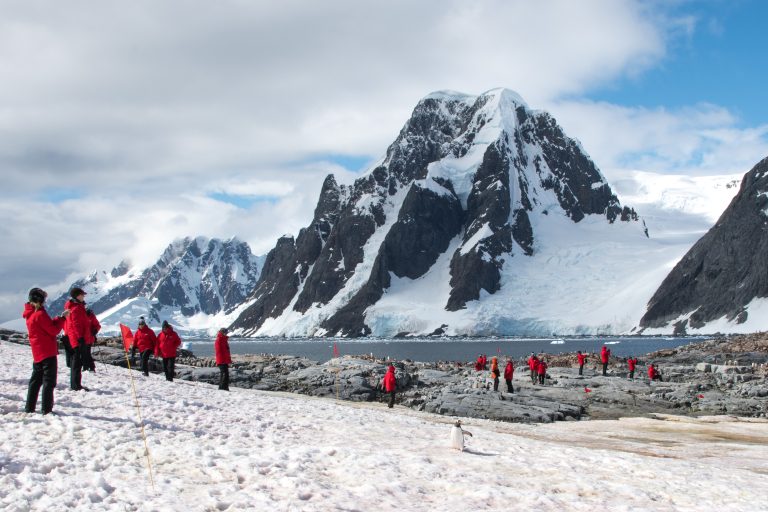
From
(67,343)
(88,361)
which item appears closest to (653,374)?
(88,361)

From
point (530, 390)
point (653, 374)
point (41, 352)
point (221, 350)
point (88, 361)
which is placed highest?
point (41, 352)

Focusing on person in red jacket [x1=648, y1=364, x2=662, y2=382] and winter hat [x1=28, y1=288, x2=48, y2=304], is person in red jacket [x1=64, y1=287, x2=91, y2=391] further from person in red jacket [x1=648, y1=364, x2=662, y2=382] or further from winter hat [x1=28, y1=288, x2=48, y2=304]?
person in red jacket [x1=648, y1=364, x2=662, y2=382]

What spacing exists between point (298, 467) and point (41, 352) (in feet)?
22.1

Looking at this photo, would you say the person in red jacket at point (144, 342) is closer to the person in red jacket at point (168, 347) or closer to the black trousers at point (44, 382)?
the person in red jacket at point (168, 347)

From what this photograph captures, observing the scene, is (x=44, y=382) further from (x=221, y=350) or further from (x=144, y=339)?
(x=144, y=339)

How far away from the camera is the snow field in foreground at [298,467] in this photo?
33.6 feet

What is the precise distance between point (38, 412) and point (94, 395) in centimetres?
356

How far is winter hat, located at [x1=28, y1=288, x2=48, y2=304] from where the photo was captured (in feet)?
48.0

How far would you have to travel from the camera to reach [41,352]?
586 inches

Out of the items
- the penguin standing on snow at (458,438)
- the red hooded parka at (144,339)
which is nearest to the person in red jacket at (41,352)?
the penguin standing on snow at (458,438)

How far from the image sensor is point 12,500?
918 centimetres

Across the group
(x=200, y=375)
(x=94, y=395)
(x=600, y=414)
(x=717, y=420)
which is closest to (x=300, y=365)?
(x=200, y=375)

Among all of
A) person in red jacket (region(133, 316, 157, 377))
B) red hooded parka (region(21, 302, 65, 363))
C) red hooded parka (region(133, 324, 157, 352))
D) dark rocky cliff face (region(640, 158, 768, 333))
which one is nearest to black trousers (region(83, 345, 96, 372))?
person in red jacket (region(133, 316, 157, 377))

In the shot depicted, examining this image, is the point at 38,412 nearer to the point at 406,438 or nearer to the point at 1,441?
the point at 1,441
